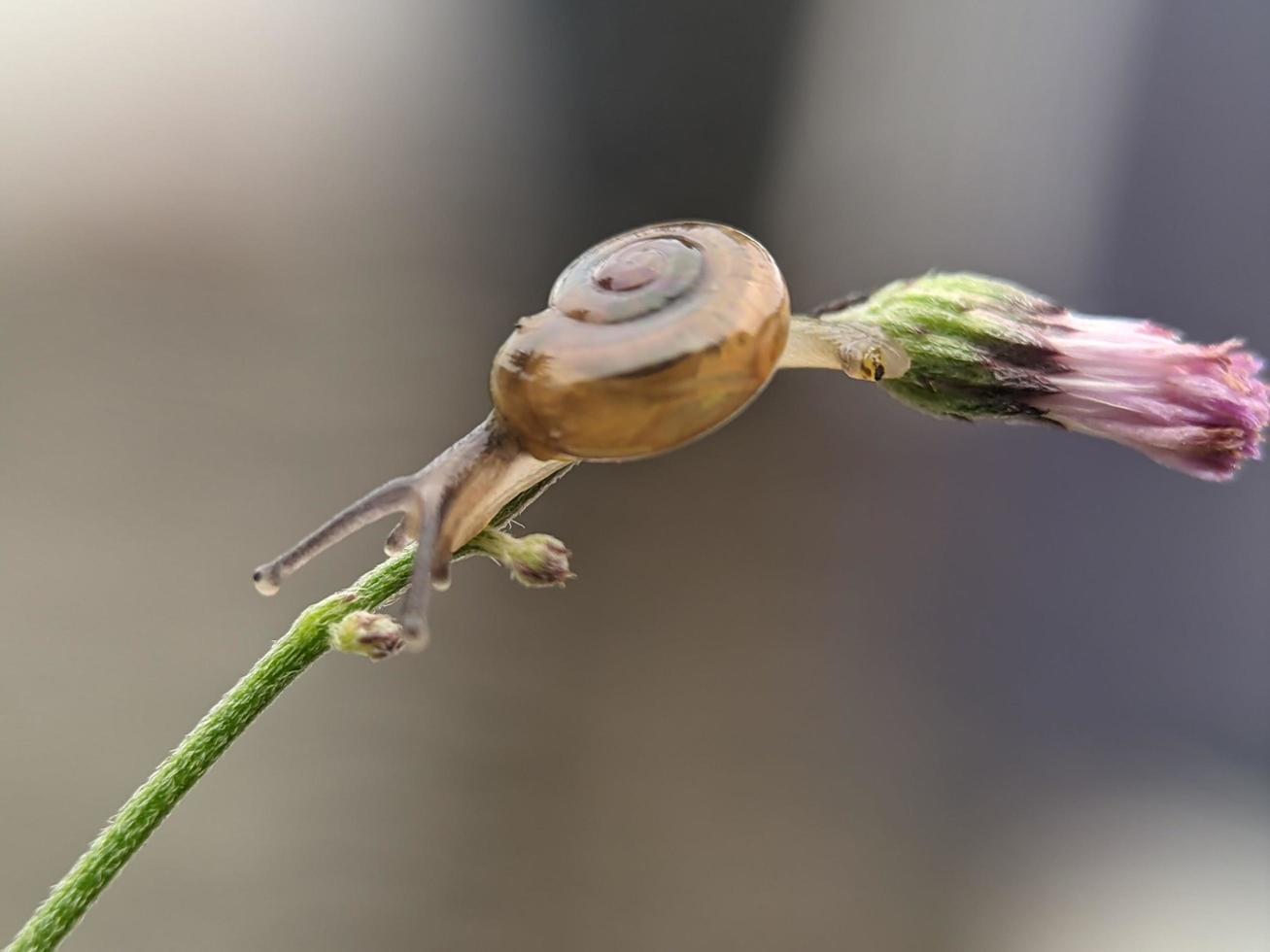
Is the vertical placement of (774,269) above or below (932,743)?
above

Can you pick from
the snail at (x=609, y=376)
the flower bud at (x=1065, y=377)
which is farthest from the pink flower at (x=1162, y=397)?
the snail at (x=609, y=376)

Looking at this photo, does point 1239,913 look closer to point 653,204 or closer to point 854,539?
point 854,539

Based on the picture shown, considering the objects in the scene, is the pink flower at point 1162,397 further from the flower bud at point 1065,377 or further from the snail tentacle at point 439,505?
the snail tentacle at point 439,505

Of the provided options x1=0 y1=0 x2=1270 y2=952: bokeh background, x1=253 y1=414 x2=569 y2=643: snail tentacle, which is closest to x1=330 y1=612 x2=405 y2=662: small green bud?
x1=253 y1=414 x2=569 y2=643: snail tentacle

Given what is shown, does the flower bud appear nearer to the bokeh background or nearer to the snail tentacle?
the snail tentacle

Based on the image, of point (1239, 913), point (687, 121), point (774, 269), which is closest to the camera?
point (774, 269)

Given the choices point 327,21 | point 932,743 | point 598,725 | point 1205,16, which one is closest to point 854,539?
point 932,743

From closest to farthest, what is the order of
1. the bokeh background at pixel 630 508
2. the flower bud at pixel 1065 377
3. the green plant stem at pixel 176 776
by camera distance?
the green plant stem at pixel 176 776, the flower bud at pixel 1065 377, the bokeh background at pixel 630 508
